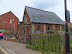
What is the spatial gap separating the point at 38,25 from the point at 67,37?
39.5ft

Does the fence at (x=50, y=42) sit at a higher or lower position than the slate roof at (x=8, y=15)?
lower

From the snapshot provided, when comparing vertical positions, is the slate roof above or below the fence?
above

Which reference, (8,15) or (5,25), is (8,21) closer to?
(5,25)

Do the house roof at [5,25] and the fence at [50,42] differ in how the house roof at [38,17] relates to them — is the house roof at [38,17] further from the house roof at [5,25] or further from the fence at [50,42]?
the house roof at [5,25]

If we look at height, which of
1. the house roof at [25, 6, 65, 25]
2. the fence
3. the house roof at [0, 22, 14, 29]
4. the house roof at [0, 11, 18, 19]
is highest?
the house roof at [0, 11, 18, 19]

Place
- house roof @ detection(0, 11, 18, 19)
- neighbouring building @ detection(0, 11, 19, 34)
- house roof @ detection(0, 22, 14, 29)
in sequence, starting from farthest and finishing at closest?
house roof @ detection(0, 11, 18, 19) < neighbouring building @ detection(0, 11, 19, 34) < house roof @ detection(0, 22, 14, 29)

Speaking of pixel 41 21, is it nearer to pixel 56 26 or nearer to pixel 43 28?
pixel 43 28

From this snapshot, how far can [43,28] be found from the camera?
17.3 meters

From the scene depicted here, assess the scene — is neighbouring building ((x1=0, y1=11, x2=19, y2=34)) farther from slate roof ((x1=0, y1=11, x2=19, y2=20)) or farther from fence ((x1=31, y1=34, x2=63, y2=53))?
fence ((x1=31, y1=34, x2=63, y2=53))

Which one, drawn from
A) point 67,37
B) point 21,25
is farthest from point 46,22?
point 67,37

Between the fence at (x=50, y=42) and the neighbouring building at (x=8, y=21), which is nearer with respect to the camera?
the fence at (x=50, y=42)

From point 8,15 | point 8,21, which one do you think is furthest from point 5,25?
point 8,15

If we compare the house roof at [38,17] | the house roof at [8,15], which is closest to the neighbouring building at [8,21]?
the house roof at [8,15]

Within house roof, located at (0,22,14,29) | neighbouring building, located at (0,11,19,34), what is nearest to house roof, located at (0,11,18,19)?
neighbouring building, located at (0,11,19,34)
